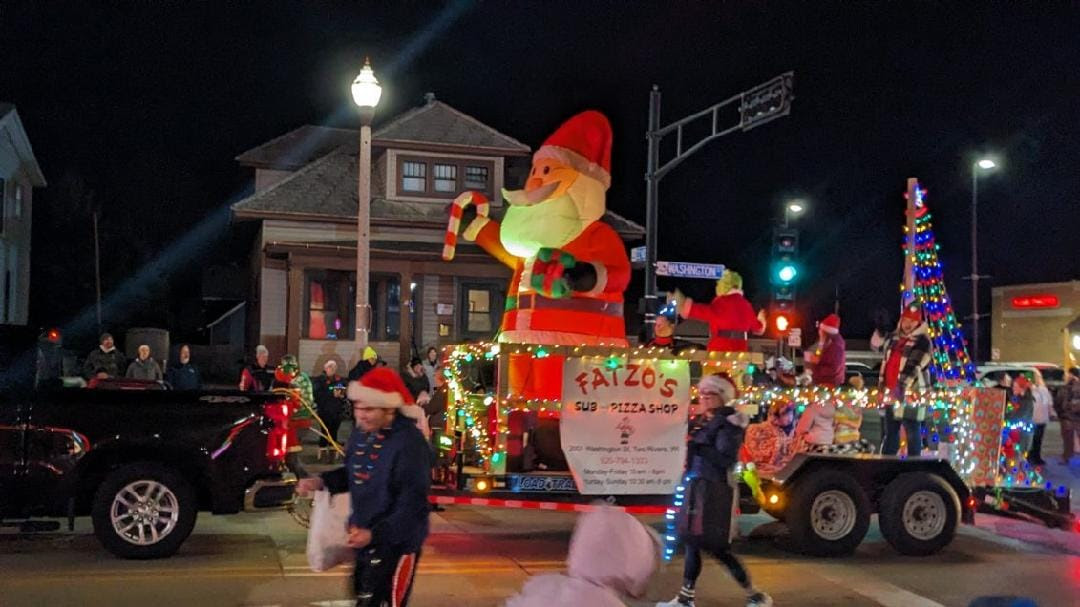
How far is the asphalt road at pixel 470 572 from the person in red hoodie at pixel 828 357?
1.52 meters

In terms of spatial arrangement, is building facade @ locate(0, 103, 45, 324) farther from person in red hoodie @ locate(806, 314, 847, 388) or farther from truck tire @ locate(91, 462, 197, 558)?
person in red hoodie @ locate(806, 314, 847, 388)

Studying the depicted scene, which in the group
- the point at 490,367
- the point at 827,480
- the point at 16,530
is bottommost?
the point at 16,530

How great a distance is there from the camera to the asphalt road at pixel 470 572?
7770mm

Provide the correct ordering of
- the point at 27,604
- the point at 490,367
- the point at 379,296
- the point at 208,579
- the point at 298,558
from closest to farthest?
the point at 27,604, the point at 208,579, the point at 298,558, the point at 490,367, the point at 379,296

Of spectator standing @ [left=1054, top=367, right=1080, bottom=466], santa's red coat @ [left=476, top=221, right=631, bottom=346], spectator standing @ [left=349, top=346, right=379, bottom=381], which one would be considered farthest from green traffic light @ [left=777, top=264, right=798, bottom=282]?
santa's red coat @ [left=476, top=221, right=631, bottom=346]

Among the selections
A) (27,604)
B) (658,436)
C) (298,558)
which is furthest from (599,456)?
(27,604)

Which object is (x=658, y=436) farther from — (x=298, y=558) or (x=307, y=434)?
(x=307, y=434)

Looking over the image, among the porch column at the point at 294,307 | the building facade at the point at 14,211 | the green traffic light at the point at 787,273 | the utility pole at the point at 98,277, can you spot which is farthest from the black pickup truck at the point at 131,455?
the utility pole at the point at 98,277

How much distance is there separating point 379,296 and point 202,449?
1795 centimetres

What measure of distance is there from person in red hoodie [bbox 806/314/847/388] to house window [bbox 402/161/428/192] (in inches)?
716

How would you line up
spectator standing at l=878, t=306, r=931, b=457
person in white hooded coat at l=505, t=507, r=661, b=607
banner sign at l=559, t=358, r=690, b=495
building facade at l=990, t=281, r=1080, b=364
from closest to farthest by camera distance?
person in white hooded coat at l=505, t=507, r=661, b=607
banner sign at l=559, t=358, r=690, b=495
spectator standing at l=878, t=306, r=931, b=457
building facade at l=990, t=281, r=1080, b=364

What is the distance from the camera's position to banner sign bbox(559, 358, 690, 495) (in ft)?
30.4

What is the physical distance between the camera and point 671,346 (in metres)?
9.95

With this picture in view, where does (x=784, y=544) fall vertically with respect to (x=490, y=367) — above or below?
below
